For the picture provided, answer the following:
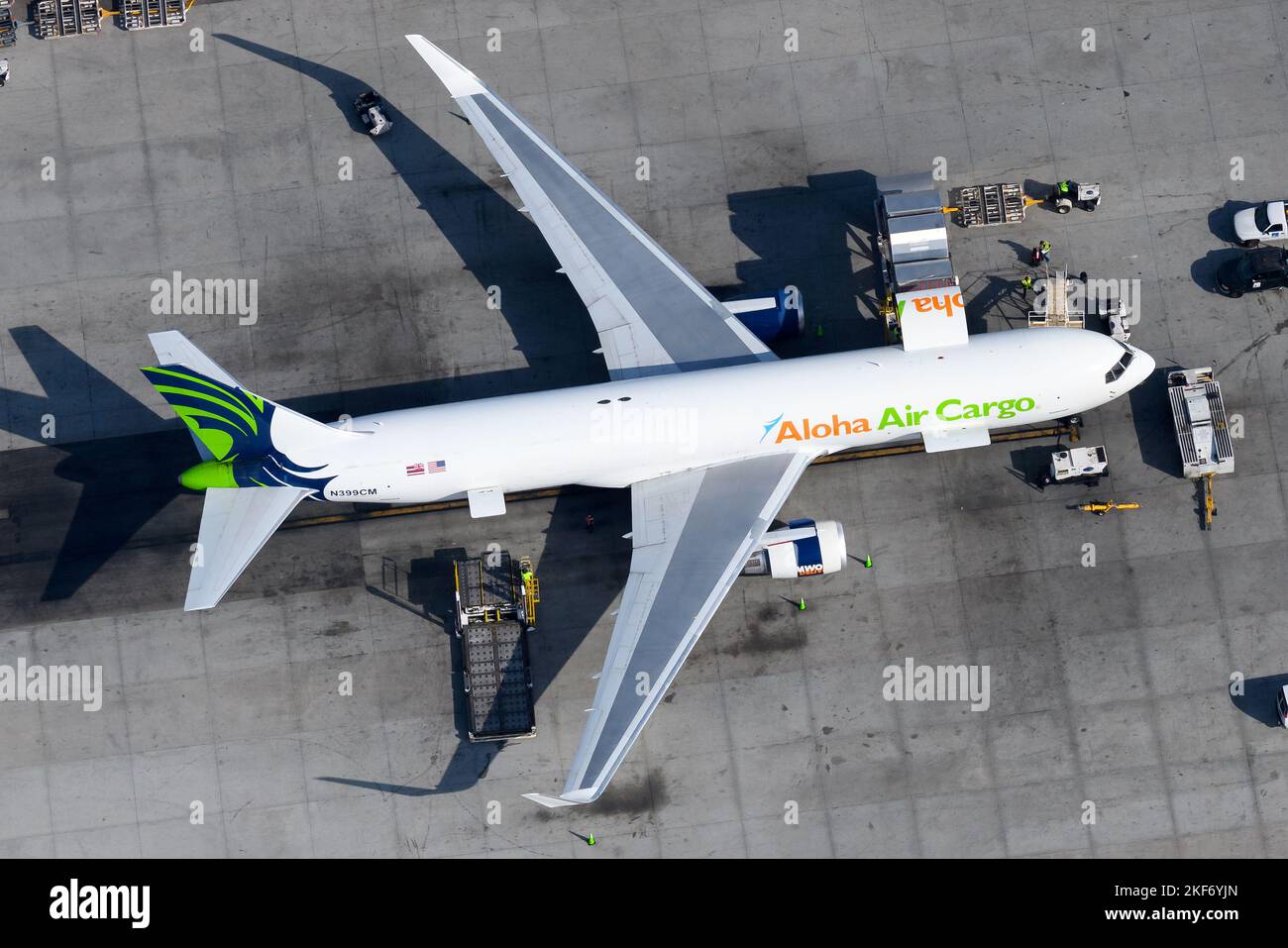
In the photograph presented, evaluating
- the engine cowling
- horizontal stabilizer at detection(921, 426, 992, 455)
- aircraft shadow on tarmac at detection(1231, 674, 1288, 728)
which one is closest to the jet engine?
horizontal stabilizer at detection(921, 426, 992, 455)

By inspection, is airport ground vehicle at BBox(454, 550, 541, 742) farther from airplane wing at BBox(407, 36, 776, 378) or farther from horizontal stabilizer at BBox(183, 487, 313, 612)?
airplane wing at BBox(407, 36, 776, 378)

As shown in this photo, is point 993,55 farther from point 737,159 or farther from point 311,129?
point 311,129

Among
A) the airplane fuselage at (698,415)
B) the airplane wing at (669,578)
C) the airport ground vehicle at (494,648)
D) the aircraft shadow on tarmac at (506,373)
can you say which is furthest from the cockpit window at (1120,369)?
the airport ground vehicle at (494,648)

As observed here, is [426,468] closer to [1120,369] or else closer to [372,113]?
A: [372,113]

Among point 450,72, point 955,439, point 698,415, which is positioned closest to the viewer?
point 698,415

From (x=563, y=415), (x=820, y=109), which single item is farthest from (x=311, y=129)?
(x=820, y=109)

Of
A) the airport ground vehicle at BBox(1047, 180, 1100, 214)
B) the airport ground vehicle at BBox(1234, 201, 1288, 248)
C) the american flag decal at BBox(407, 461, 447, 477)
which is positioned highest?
the airport ground vehicle at BBox(1047, 180, 1100, 214)

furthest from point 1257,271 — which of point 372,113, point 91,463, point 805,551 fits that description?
point 91,463
